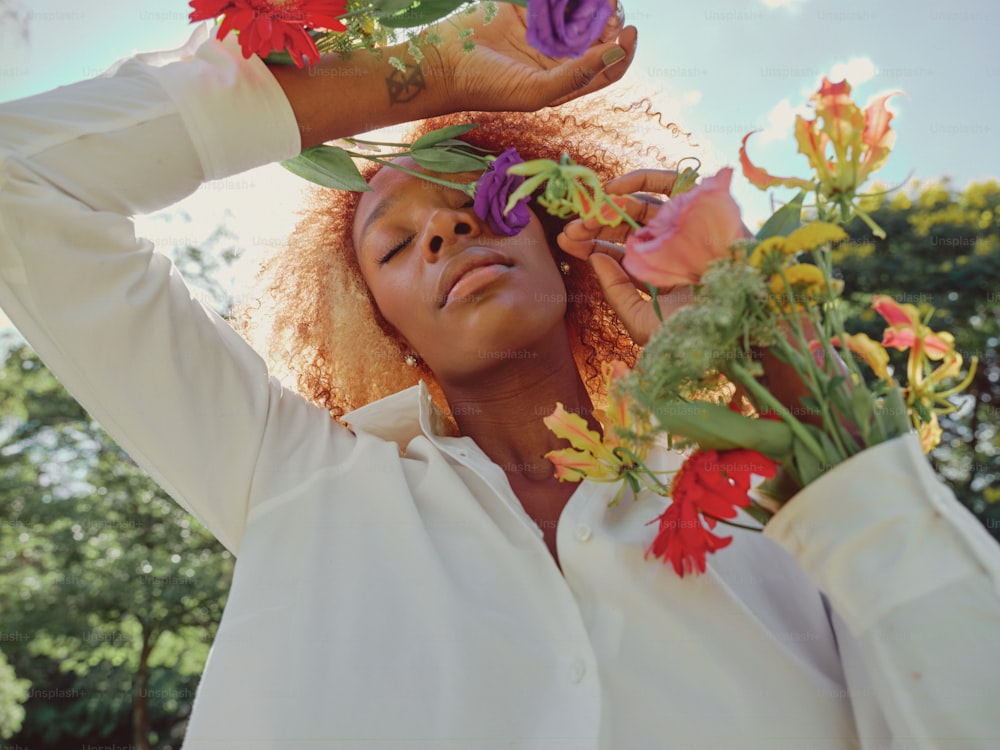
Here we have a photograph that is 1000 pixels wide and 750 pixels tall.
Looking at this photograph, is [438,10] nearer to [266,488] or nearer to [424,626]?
[266,488]

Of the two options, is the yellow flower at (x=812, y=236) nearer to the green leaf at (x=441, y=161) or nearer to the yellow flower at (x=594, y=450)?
the yellow flower at (x=594, y=450)

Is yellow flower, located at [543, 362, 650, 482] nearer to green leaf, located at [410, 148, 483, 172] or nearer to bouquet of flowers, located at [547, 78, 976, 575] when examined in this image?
bouquet of flowers, located at [547, 78, 976, 575]

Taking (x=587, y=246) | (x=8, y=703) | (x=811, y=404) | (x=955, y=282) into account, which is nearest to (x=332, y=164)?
(x=587, y=246)

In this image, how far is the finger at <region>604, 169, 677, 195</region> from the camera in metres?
2.00

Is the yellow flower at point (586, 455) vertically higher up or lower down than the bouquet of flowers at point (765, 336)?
lower down

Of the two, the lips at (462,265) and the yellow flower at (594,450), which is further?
the lips at (462,265)

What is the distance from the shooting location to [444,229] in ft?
7.81

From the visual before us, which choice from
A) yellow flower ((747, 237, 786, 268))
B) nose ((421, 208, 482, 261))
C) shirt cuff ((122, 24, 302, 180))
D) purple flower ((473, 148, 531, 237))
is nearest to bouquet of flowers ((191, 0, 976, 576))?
yellow flower ((747, 237, 786, 268))

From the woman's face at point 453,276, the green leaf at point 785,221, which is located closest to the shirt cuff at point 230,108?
the woman's face at point 453,276

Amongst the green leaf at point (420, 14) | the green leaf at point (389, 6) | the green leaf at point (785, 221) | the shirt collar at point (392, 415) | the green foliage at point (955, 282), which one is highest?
the green leaf at point (389, 6)

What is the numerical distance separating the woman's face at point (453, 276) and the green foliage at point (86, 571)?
8.56 m

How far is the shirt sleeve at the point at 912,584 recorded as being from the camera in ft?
4.50

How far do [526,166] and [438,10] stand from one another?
588 mm

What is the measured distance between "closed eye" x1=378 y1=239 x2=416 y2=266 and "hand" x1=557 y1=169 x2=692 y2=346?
0.48 metres
